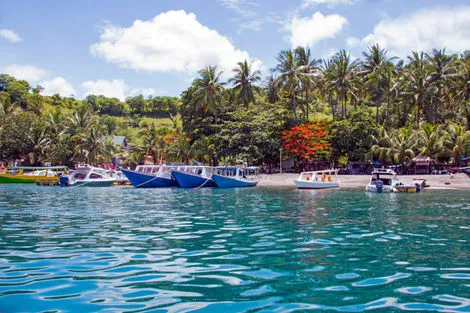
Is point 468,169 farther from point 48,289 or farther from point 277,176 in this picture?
point 48,289

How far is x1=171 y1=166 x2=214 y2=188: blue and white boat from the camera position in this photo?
148 ft

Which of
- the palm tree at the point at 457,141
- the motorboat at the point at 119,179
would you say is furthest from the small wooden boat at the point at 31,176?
the palm tree at the point at 457,141

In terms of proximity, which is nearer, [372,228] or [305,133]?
[372,228]

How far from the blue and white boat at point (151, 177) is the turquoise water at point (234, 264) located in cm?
2790

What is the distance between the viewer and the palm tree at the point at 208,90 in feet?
203

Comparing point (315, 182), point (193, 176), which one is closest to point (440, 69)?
point (315, 182)

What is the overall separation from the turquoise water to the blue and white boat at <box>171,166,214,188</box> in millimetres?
26743

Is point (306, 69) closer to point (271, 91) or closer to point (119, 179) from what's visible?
point (271, 91)

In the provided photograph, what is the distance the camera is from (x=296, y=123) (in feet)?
201

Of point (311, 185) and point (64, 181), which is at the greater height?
point (311, 185)

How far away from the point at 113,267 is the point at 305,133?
49.6 m

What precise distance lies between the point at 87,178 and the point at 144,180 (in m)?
9.97

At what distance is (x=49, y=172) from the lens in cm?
5731

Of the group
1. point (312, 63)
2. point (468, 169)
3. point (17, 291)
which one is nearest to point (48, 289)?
point (17, 291)
